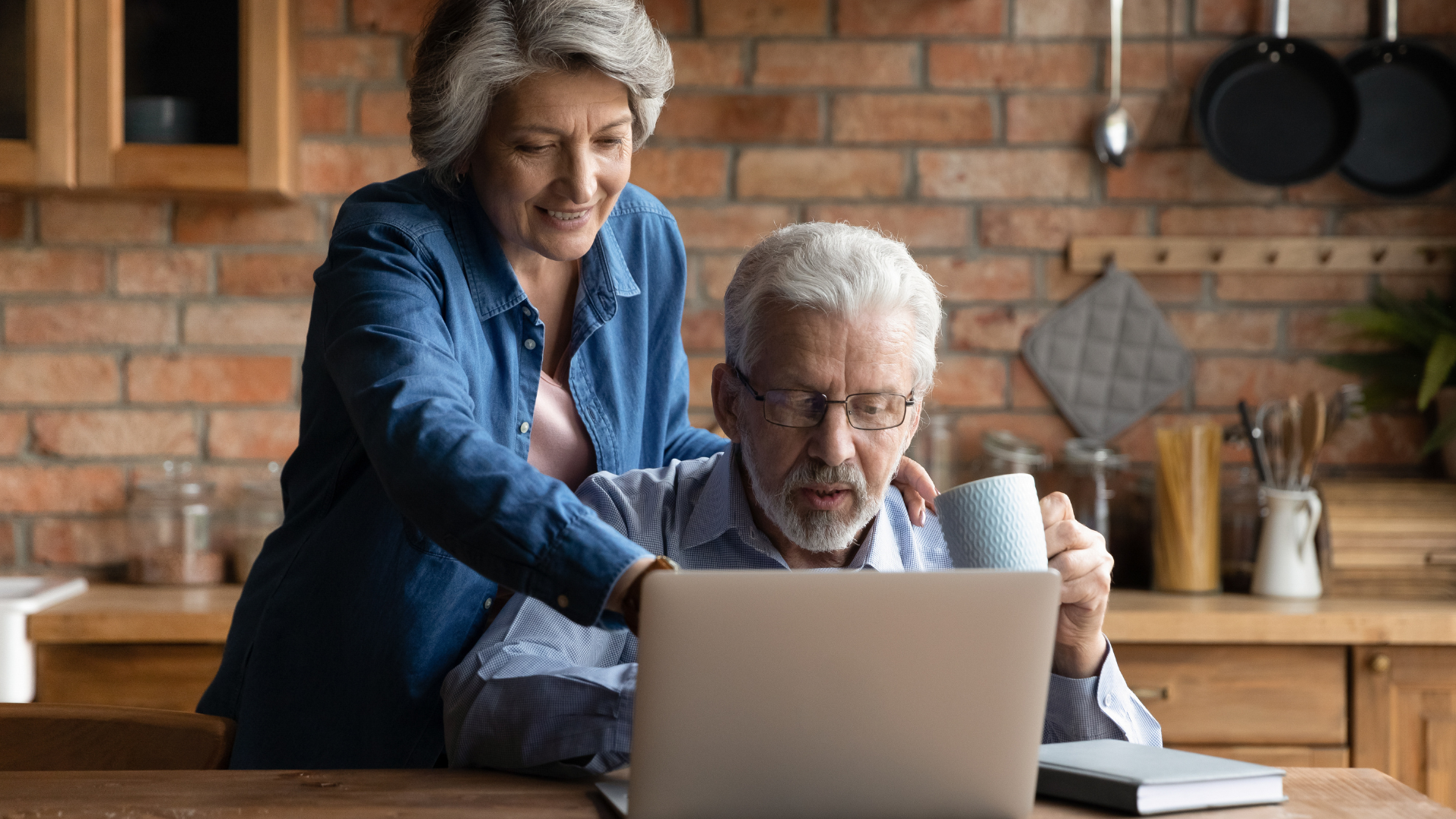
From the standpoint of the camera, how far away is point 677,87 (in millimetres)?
2633

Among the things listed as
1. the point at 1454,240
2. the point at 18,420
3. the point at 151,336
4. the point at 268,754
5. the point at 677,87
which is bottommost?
the point at 268,754

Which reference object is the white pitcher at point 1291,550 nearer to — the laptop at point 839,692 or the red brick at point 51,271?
the laptop at point 839,692

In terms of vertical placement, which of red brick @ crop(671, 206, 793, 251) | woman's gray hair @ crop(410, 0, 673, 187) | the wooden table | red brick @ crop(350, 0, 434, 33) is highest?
red brick @ crop(350, 0, 434, 33)

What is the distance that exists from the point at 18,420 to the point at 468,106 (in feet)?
5.90

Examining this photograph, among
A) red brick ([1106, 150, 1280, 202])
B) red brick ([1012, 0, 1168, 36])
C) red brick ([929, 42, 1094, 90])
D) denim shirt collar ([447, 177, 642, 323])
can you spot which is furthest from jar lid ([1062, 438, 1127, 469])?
denim shirt collar ([447, 177, 642, 323])

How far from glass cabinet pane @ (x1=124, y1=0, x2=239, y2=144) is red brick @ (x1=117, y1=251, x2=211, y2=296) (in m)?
0.28

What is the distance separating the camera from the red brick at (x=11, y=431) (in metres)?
2.59

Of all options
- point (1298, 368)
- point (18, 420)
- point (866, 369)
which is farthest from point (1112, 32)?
point (18, 420)

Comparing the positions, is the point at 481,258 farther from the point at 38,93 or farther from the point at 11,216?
the point at 11,216

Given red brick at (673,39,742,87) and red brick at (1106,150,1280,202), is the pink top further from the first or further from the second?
red brick at (1106,150,1280,202)

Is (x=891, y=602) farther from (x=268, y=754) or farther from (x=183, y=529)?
(x=183, y=529)

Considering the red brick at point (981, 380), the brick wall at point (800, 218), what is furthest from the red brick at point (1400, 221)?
the red brick at point (981, 380)

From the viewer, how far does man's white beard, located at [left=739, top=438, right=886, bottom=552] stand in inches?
50.3

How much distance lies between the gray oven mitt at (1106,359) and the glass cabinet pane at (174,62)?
1.73 meters
